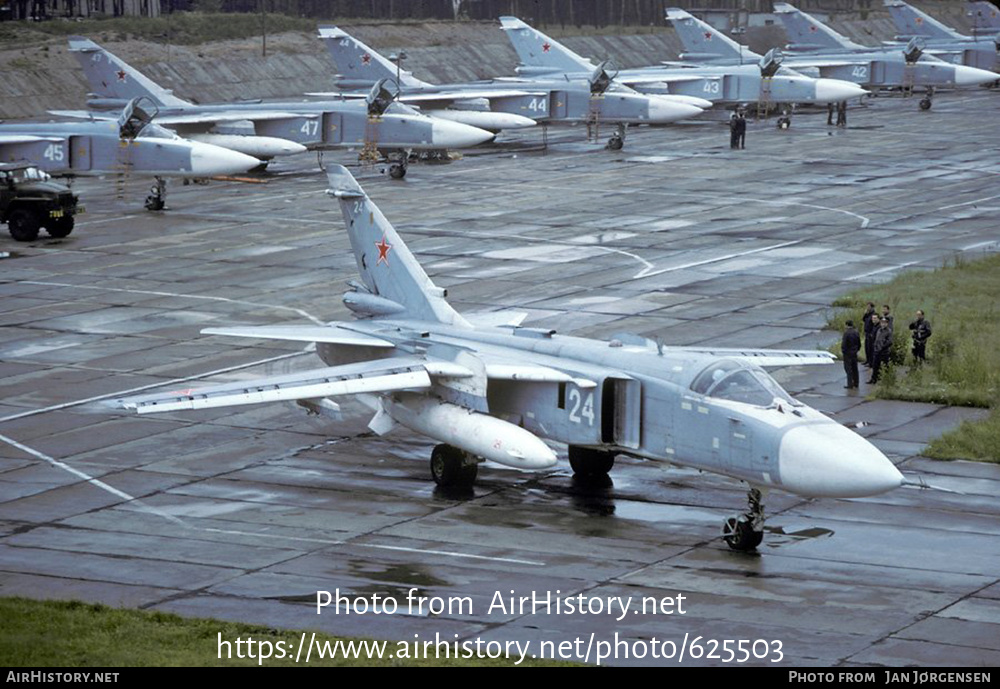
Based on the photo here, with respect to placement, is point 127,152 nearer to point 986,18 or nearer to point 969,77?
point 969,77

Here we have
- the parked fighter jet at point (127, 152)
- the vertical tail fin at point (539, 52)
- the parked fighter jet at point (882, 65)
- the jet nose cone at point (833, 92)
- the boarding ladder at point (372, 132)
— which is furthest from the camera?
the parked fighter jet at point (882, 65)

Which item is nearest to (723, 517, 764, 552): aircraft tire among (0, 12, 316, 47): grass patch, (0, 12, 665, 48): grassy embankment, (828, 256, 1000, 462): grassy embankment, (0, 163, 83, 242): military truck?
(828, 256, 1000, 462): grassy embankment

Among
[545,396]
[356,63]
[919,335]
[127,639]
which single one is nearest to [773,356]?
[545,396]

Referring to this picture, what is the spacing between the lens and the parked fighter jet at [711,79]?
71.2m

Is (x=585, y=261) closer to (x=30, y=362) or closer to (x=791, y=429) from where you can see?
(x=30, y=362)

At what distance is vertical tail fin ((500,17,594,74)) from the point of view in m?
75.2

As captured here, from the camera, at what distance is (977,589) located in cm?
1788

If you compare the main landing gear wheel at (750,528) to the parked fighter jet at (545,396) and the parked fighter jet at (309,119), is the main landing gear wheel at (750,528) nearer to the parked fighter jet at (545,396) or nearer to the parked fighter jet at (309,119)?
the parked fighter jet at (545,396)

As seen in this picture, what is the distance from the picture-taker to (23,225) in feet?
147

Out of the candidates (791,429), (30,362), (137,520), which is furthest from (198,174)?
(791,429)

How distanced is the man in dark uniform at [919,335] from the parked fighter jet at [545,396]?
548 centimetres

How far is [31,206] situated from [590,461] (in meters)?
26.6

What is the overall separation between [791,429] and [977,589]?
2.78 metres

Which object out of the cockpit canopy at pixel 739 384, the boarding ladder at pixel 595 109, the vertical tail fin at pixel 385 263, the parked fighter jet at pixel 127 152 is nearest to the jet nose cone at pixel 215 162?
the parked fighter jet at pixel 127 152
